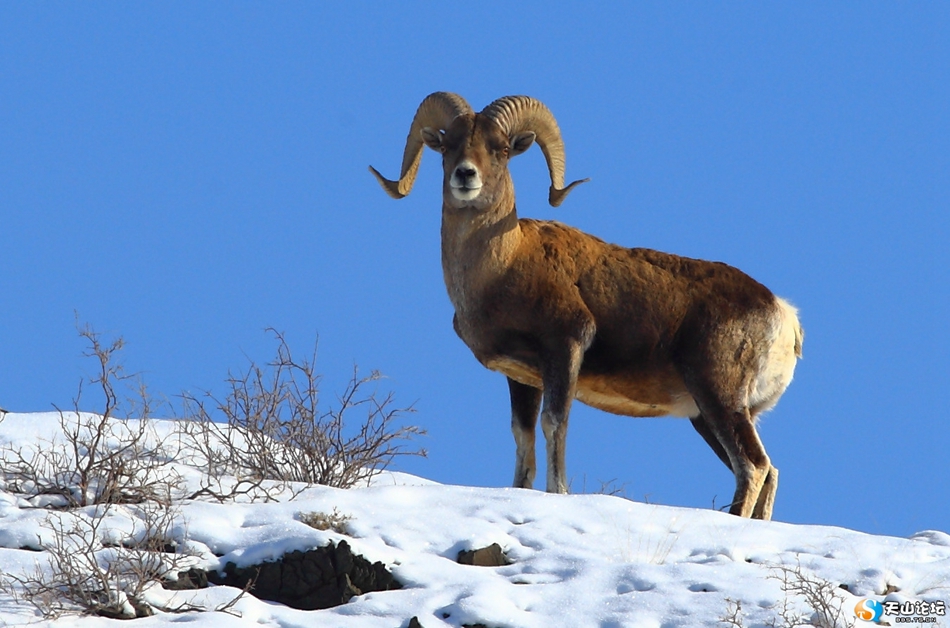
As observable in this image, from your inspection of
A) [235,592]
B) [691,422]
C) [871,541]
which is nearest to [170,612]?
[235,592]

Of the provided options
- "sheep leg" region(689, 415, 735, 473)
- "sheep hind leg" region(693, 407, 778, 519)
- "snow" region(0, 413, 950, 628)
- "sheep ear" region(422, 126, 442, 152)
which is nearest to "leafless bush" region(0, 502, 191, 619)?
"snow" region(0, 413, 950, 628)

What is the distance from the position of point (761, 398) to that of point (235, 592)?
225 inches

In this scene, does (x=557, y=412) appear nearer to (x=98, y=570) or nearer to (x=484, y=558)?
(x=484, y=558)

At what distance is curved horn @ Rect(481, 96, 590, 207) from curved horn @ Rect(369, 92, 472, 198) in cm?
27

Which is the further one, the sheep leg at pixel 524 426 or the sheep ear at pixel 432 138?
the sheep ear at pixel 432 138

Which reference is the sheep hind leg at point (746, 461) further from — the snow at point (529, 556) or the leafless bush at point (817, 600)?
the leafless bush at point (817, 600)

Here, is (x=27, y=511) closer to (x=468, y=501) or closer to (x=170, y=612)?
(x=170, y=612)

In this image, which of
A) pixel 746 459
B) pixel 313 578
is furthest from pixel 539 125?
pixel 313 578

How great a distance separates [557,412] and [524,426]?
0.80 metres

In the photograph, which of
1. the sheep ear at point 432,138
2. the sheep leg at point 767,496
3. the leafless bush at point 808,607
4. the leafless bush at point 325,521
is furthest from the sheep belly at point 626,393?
the leafless bush at point 808,607

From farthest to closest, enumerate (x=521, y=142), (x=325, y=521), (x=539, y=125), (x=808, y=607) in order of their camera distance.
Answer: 1. (x=539, y=125)
2. (x=521, y=142)
3. (x=325, y=521)
4. (x=808, y=607)

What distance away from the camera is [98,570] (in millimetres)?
7371

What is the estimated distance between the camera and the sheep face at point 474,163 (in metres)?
11.0

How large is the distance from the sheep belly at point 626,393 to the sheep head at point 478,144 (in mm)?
1435
